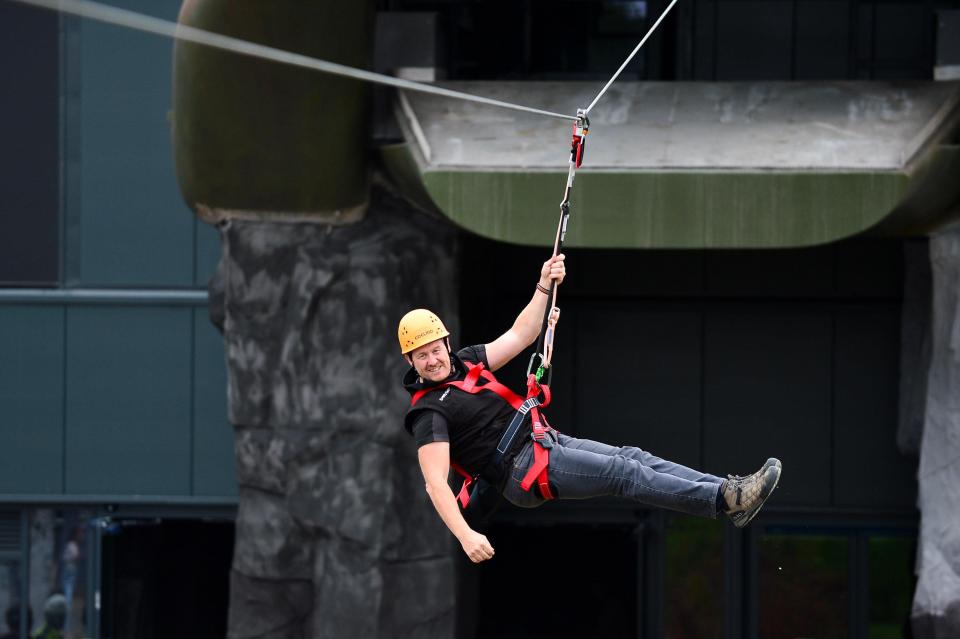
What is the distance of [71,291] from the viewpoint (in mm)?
15969

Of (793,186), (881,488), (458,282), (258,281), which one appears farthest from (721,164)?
(881,488)

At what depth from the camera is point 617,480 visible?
25.3 feet

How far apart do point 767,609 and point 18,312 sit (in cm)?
903

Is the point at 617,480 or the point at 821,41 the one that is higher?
the point at 821,41

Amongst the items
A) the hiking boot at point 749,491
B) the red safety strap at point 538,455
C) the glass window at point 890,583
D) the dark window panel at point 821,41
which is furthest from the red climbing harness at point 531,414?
the glass window at point 890,583

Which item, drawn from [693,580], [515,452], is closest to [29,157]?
[693,580]

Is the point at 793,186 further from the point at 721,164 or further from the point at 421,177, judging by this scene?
the point at 421,177

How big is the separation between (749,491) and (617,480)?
72 centimetres

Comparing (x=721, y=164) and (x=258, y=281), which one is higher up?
(x=721, y=164)

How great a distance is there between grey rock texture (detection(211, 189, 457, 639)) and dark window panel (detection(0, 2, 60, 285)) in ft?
12.6

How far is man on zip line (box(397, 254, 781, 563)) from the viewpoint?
752 centimetres

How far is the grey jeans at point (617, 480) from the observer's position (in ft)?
24.9

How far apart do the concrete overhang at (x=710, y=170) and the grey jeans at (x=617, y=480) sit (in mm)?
4246

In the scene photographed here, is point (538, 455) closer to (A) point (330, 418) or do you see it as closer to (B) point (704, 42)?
(A) point (330, 418)
